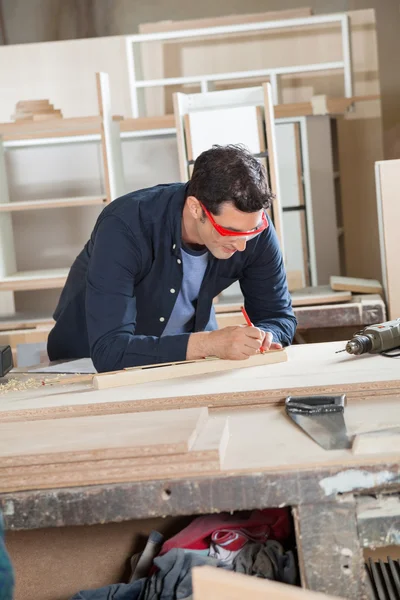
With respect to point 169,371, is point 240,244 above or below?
above

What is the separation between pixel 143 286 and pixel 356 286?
2184 mm

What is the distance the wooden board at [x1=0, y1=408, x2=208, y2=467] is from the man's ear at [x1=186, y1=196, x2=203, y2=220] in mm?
767

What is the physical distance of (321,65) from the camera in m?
5.05

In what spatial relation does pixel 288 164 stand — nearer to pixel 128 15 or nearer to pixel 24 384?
pixel 128 15

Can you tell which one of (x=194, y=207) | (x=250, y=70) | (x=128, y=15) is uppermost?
(x=128, y=15)

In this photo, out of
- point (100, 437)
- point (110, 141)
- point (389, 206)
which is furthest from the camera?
point (110, 141)

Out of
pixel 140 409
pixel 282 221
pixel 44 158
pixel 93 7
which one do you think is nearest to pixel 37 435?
pixel 140 409

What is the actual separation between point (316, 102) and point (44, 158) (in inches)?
74.1

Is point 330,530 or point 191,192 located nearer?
point 330,530

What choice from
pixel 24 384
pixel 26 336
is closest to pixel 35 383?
pixel 24 384

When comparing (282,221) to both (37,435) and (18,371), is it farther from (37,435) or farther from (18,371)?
(37,435)

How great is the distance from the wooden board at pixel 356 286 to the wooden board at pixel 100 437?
2.76m

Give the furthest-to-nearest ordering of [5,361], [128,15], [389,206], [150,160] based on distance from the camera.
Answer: [128,15] < [150,160] < [389,206] < [5,361]

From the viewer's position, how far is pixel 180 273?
2717mm
